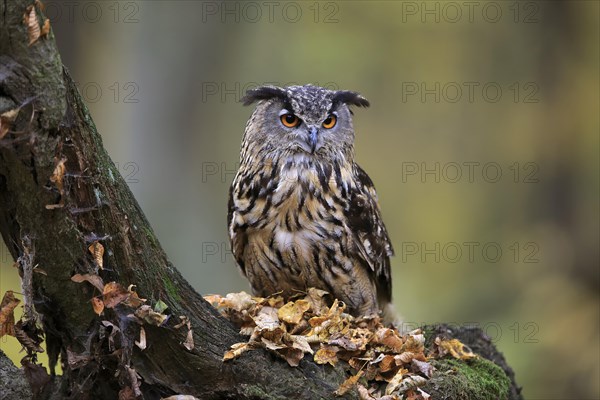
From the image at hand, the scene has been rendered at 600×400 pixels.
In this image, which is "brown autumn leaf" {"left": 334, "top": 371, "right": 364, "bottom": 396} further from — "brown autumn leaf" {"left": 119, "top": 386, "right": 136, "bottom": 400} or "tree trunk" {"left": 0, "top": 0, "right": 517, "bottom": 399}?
"brown autumn leaf" {"left": 119, "top": 386, "right": 136, "bottom": 400}

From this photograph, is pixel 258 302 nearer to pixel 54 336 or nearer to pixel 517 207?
pixel 54 336

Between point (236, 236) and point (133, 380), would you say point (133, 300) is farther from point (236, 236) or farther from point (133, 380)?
point (236, 236)

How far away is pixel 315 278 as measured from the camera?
4.20 meters

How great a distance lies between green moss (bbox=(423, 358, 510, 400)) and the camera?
11.6 feet

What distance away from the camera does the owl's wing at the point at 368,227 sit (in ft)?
14.1

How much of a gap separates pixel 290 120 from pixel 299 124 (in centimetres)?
6

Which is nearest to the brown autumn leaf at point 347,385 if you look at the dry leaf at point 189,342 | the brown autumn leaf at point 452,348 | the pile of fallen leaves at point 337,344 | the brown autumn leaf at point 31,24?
the pile of fallen leaves at point 337,344

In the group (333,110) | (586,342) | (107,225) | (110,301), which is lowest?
(586,342)

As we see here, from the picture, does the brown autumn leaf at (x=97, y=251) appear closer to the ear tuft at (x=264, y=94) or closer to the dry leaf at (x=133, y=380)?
the dry leaf at (x=133, y=380)

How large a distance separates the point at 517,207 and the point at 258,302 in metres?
7.47

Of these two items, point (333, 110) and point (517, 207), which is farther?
point (517, 207)

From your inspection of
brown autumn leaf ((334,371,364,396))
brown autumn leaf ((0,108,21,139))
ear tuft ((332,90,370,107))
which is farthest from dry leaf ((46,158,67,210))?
ear tuft ((332,90,370,107))

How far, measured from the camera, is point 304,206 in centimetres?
412

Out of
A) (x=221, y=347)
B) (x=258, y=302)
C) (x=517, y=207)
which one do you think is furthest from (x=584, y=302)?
(x=221, y=347)
